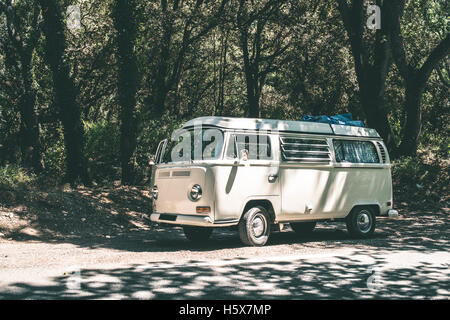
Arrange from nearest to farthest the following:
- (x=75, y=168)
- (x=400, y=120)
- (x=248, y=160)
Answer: (x=248, y=160), (x=75, y=168), (x=400, y=120)

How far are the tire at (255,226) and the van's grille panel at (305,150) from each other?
1283 mm

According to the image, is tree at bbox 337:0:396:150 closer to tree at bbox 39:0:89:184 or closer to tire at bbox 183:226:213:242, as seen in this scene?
tree at bbox 39:0:89:184

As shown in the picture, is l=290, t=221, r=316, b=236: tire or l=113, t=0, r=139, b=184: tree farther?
l=113, t=0, r=139, b=184: tree

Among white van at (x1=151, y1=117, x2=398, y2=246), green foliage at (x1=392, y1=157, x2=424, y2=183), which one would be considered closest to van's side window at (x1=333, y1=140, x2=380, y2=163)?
white van at (x1=151, y1=117, x2=398, y2=246)

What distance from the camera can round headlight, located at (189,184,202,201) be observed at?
9.41 meters

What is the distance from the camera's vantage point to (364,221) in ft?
38.5

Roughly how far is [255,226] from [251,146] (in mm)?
1557

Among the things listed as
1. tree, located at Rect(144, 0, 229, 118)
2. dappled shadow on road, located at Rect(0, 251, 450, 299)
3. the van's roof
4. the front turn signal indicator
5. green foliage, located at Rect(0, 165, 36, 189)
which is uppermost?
tree, located at Rect(144, 0, 229, 118)

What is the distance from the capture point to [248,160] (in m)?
9.79

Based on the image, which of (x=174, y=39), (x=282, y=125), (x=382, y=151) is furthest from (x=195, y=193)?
(x=174, y=39)

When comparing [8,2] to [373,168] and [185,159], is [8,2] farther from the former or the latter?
[373,168]
